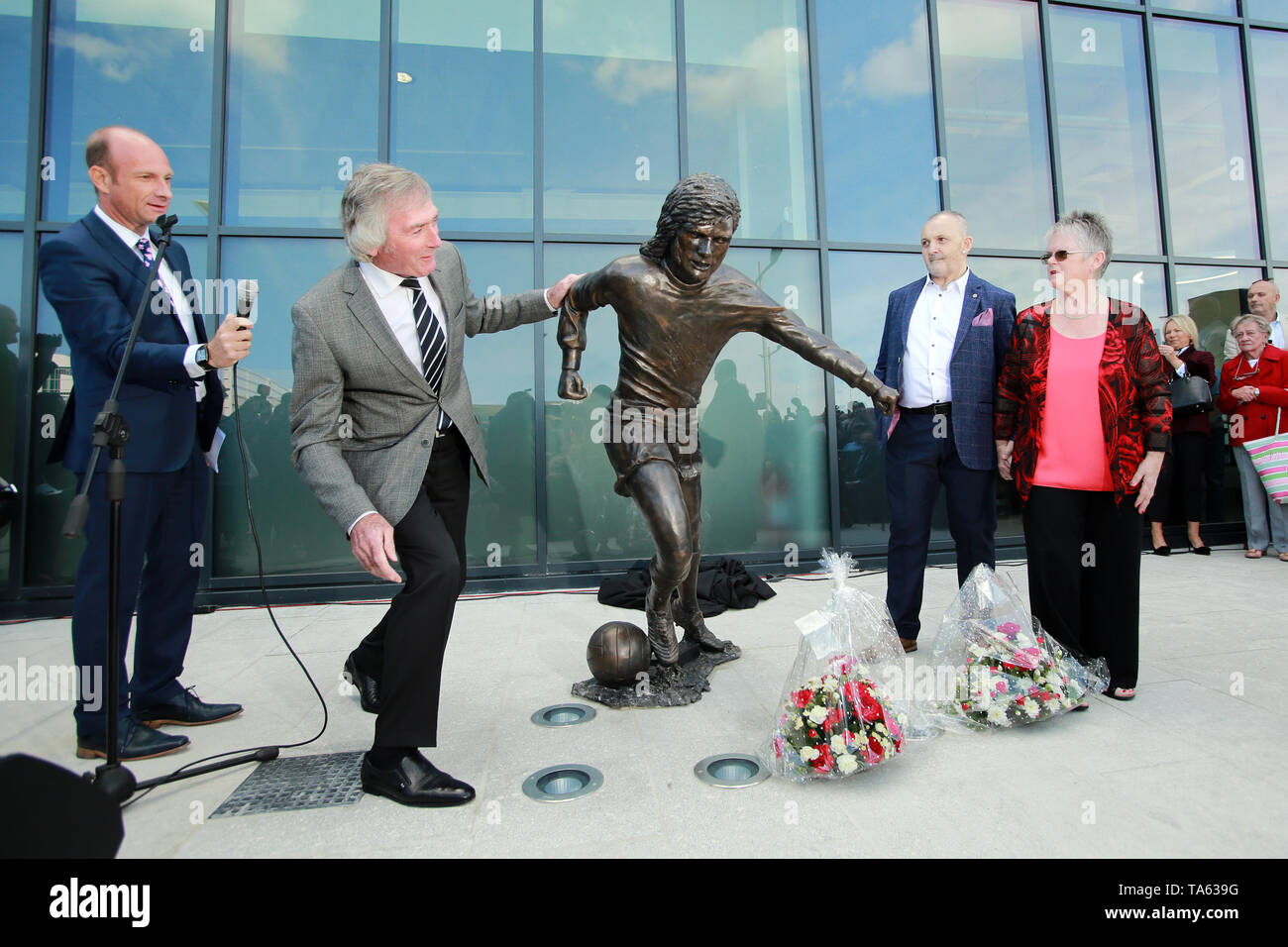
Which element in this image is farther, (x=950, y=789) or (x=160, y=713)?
(x=160, y=713)

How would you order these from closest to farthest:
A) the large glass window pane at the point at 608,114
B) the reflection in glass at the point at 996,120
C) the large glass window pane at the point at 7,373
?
the large glass window pane at the point at 7,373, the large glass window pane at the point at 608,114, the reflection in glass at the point at 996,120

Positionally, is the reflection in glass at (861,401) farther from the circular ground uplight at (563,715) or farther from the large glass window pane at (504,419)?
the circular ground uplight at (563,715)

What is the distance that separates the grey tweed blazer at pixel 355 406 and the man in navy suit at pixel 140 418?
39cm

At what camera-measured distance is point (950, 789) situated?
86.4 inches

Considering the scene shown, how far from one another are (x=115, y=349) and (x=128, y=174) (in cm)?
73

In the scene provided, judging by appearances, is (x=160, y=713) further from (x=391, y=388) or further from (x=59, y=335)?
(x=59, y=335)

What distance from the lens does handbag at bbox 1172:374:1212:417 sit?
21.4ft

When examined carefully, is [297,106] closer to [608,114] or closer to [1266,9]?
[608,114]

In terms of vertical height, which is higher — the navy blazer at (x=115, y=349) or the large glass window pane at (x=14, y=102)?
the large glass window pane at (x=14, y=102)

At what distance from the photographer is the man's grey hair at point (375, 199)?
219 cm

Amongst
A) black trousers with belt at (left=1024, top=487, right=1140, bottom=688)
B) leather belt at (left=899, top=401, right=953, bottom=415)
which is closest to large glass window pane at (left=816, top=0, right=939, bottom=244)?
leather belt at (left=899, top=401, right=953, bottom=415)

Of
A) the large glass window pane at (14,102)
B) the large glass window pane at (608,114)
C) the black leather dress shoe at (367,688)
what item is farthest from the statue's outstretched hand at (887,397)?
the large glass window pane at (14,102)

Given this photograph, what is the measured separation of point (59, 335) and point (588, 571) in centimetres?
463
